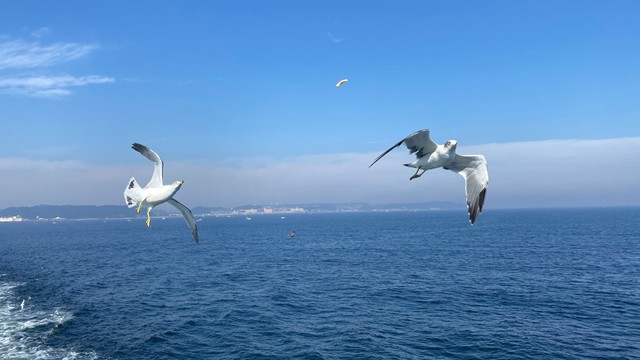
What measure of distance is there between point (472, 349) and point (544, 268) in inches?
2107

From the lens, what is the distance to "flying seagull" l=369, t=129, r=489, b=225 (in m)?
12.4

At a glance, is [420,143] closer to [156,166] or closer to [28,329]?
[156,166]

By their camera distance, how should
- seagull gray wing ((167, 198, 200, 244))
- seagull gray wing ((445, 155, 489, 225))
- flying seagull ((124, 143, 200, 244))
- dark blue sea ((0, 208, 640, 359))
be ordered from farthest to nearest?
1. dark blue sea ((0, 208, 640, 359))
2. seagull gray wing ((167, 198, 200, 244))
3. seagull gray wing ((445, 155, 489, 225))
4. flying seagull ((124, 143, 200, 244))

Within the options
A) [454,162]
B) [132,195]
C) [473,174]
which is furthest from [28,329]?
[473,174]

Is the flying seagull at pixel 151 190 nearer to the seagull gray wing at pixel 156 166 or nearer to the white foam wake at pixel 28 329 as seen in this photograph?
the seagull gray wing at pixel 156 166

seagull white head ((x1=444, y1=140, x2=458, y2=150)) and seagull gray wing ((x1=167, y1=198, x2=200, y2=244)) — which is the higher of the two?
seagull white head ((x1=444, y1=140, x2=458, y2=150))

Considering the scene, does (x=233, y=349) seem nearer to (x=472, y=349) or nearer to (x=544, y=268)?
(x=472, y=349)

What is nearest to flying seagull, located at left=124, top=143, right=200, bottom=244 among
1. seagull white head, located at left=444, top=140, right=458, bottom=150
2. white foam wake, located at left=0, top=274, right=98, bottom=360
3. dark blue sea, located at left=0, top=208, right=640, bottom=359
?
seagull white head, located at left=444, top=140, right=458, bottom=150

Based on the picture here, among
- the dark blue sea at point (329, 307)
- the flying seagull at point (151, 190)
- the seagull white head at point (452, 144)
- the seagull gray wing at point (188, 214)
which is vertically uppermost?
the seagull white head at point (452, 144)

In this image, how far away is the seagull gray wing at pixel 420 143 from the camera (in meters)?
12.2

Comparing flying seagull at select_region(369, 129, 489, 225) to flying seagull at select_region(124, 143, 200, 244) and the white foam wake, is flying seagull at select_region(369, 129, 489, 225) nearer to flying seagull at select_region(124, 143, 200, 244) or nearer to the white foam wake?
flying seagull at select_region(124, 143, 200, 244)

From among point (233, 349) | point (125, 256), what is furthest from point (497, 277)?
point (125, 256)

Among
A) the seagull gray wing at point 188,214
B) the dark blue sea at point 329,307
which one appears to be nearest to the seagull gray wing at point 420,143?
the seagull gray wing at point 188,214

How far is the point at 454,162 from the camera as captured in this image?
1499 cm
